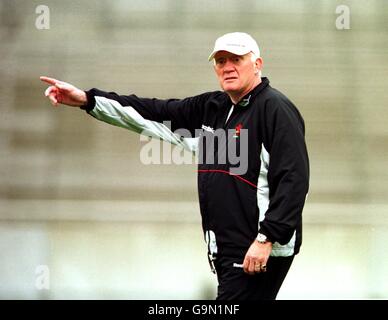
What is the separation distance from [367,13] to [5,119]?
89.4 inches

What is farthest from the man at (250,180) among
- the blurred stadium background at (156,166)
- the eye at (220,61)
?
the blurred stadium background at (156,166)

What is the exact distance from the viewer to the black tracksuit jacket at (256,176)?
8.18 feet

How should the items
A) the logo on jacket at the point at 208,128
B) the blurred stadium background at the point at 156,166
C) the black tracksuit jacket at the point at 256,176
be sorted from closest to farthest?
the black tracksuit jacket at the point at 256,176, the logo on jacket at the point at 208,128, the blurred stadium background at the point at 156,166

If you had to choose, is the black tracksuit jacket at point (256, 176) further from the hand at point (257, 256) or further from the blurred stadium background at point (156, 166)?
the blurred stadium background at point (156, 166)

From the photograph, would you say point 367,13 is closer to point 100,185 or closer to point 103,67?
point 103,67

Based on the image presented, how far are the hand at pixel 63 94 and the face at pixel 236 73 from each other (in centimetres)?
59

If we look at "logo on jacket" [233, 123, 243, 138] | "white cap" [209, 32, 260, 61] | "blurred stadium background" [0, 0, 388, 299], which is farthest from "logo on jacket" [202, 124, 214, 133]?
"blurred stadium background" [0, 0, 388, 299]

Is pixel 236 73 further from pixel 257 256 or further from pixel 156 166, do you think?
pixel 156 166

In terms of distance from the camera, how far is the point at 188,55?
13.9ft

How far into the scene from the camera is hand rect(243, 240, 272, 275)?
2506 millimetres

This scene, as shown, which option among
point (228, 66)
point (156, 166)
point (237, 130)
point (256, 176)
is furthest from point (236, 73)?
point (156, 166)

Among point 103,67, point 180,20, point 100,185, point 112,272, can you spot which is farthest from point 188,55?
point 112,272
